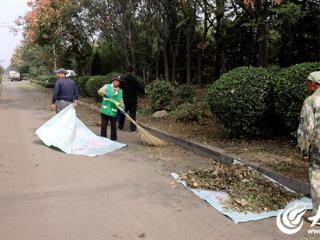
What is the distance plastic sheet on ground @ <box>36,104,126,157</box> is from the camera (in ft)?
34.0

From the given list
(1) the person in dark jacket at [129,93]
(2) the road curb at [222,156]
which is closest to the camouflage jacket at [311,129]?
(2) the road curb at [222,156]

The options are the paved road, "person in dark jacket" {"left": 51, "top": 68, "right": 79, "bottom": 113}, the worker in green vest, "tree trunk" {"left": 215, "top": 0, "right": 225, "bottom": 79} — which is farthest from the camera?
"tree trunk" {"left": 215, "top": 0, "right": 225, "bottom": 79}

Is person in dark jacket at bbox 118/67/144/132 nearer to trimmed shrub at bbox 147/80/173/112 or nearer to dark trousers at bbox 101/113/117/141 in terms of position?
trimmed shrub at bbox 147/80/173/112

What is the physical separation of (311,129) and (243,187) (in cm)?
155

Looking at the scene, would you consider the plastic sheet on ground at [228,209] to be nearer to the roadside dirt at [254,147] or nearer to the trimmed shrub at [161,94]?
the roadside dirt at [254,147]

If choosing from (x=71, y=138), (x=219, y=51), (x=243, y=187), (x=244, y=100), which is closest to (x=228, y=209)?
(x=243, y=187)

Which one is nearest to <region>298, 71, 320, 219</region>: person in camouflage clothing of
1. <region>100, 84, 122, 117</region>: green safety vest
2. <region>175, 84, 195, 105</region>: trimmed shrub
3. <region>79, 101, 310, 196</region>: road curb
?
<region>79, 101, 310, 196</region>: road curb

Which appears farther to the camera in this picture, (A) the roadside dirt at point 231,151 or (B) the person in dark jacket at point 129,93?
(B) the person in dark jacket at point 129,93

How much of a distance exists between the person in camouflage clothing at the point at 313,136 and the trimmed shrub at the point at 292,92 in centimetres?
290

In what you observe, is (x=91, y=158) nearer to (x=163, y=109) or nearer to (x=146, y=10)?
(x=163, y=109)

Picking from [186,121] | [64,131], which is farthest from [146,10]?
[64,131]

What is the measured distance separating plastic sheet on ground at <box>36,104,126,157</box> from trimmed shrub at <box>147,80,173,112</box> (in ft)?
17.3

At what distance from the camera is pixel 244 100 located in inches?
379

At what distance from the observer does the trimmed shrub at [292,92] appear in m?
8.67
